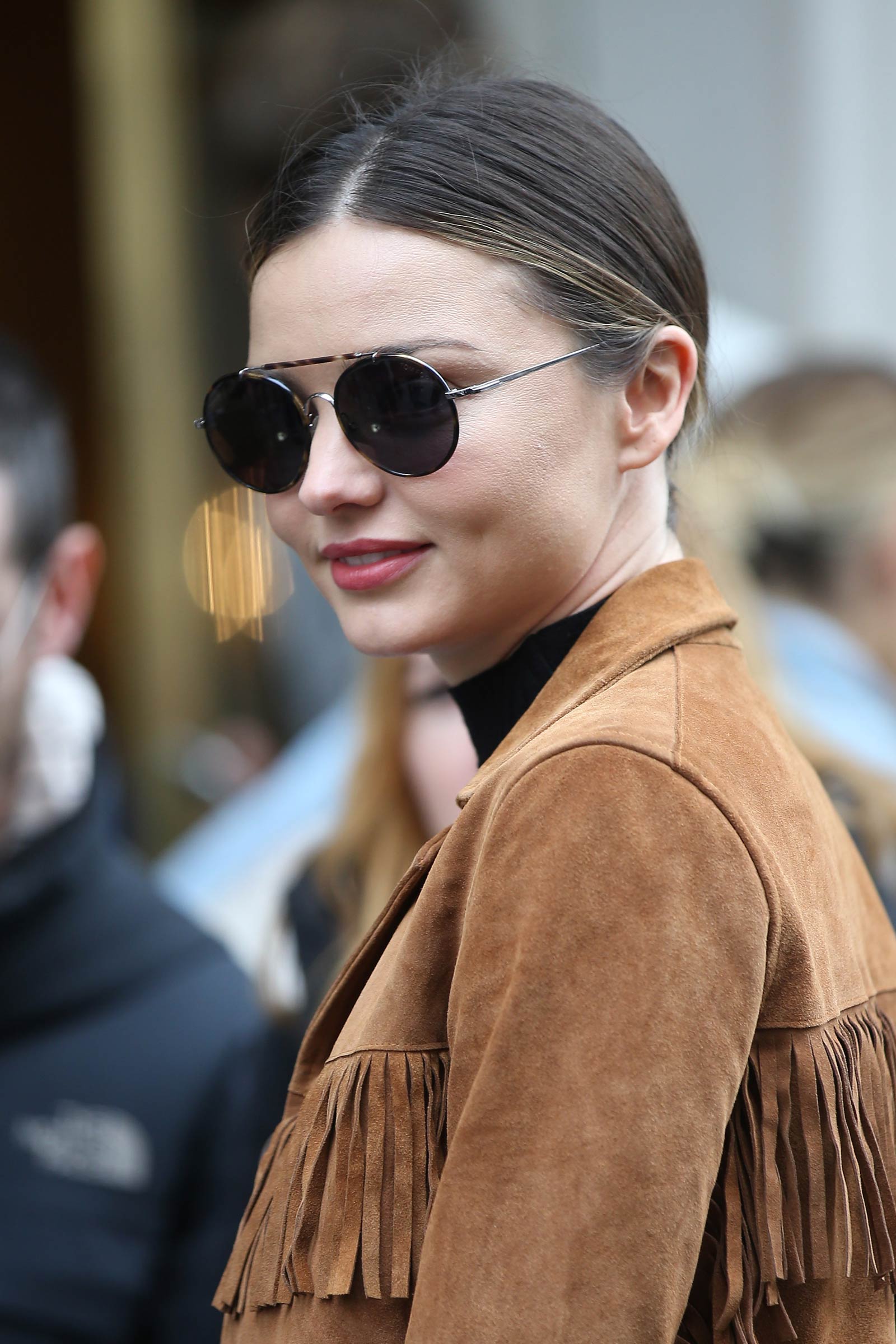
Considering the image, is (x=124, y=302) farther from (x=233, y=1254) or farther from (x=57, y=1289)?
(x=233, y=1254)

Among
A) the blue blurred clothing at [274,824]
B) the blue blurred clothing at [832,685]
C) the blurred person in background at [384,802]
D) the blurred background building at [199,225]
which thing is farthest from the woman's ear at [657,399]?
the blurred background building at [199,225]

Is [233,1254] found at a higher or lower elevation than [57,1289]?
higher

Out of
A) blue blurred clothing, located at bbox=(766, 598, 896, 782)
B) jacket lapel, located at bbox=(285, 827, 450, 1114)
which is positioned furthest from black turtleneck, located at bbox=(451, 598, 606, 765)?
blue blurred clothing, located at bbox=(766, 598, 896, 782)

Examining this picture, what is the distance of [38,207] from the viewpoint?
217 inches

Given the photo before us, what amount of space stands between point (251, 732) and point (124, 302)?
175 centimetres

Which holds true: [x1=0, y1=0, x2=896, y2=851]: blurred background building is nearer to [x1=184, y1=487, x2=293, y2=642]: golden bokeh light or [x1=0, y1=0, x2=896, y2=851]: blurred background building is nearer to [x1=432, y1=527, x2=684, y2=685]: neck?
[x1=184, y1=487, x2=293, y2=642]: golden bokeh light

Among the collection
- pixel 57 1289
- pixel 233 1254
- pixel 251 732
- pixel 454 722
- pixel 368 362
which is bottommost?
pixel 251 732

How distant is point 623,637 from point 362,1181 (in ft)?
1.35

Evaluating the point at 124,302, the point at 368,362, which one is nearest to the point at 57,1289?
the point at 368,362

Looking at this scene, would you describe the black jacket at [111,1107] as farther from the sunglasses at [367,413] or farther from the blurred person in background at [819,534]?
the sunglasses at [367,413]

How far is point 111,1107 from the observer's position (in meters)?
2.22

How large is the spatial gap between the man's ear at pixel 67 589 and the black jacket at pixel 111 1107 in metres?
0.30

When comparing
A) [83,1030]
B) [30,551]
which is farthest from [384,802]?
[30,551]

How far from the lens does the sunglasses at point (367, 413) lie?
961 mm
